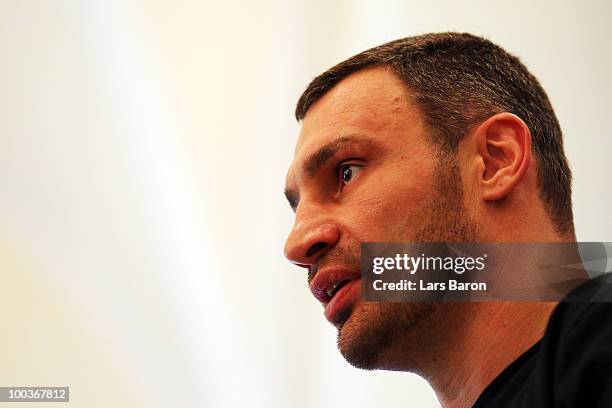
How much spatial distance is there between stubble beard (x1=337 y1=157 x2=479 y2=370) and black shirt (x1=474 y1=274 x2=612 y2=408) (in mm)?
125

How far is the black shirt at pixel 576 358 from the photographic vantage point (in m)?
0.43

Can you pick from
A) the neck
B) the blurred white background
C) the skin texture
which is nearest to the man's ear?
the skin texture

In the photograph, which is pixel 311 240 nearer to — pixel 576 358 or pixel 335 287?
pixel 335 287

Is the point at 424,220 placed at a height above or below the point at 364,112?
below

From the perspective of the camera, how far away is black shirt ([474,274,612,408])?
1.41 ft

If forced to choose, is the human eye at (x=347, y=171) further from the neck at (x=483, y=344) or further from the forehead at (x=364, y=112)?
the neck at (x=483, y=344)

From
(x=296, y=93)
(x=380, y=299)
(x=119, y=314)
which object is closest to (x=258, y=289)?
(x=119, y=314)

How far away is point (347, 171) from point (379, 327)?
19cm

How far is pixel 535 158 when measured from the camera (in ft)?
2.37

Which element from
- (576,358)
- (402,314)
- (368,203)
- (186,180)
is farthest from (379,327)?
(186,180)

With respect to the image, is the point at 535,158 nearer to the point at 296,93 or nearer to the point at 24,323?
the point at 296,93

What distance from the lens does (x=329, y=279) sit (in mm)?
690

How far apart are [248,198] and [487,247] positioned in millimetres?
634

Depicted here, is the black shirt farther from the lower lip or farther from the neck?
the lower lip
